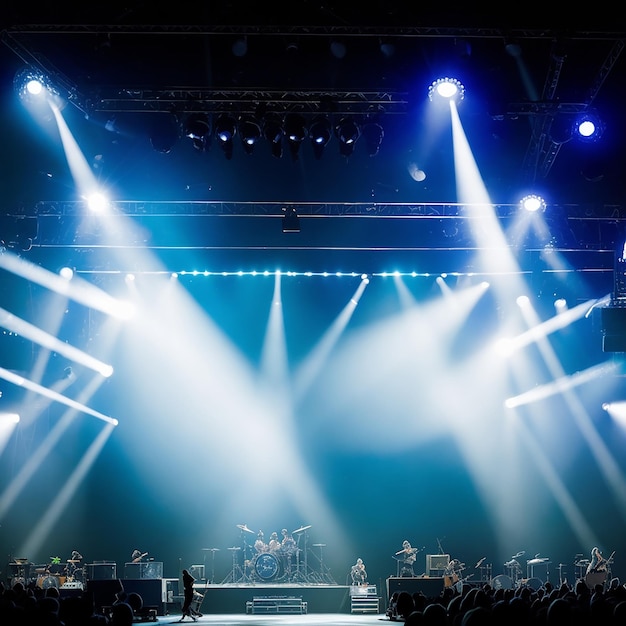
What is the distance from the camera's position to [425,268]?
51.8 ft

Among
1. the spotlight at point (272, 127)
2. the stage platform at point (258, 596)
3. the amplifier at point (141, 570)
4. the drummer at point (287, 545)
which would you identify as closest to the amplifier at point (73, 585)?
the amplifier at point (141, 570)

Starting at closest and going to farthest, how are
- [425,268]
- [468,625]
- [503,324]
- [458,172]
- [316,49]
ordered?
[468,625] → [316,49] → [458,172] → [425,268] → [503,324]

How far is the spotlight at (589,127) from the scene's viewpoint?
37.7ft

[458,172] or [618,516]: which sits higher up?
[458,172]

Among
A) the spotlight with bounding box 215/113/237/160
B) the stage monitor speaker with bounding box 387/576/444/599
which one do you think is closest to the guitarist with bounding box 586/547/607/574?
the stage monitor speaker with bounding box 387/576/444/599

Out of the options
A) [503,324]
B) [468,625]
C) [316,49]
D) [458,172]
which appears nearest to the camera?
[468,625]

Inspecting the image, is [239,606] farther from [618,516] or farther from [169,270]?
[618,516]

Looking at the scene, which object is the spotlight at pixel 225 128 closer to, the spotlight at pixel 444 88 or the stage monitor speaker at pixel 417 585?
the spotlight at pixel 444 88

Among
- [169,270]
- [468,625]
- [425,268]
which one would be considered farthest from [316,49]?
[468,625]

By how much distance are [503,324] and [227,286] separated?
20.6 feet

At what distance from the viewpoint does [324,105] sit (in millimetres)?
11156

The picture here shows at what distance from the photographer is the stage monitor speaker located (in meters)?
15.1

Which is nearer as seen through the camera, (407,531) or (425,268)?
(425,268)

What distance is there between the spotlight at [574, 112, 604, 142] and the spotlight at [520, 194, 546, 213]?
2123mm
